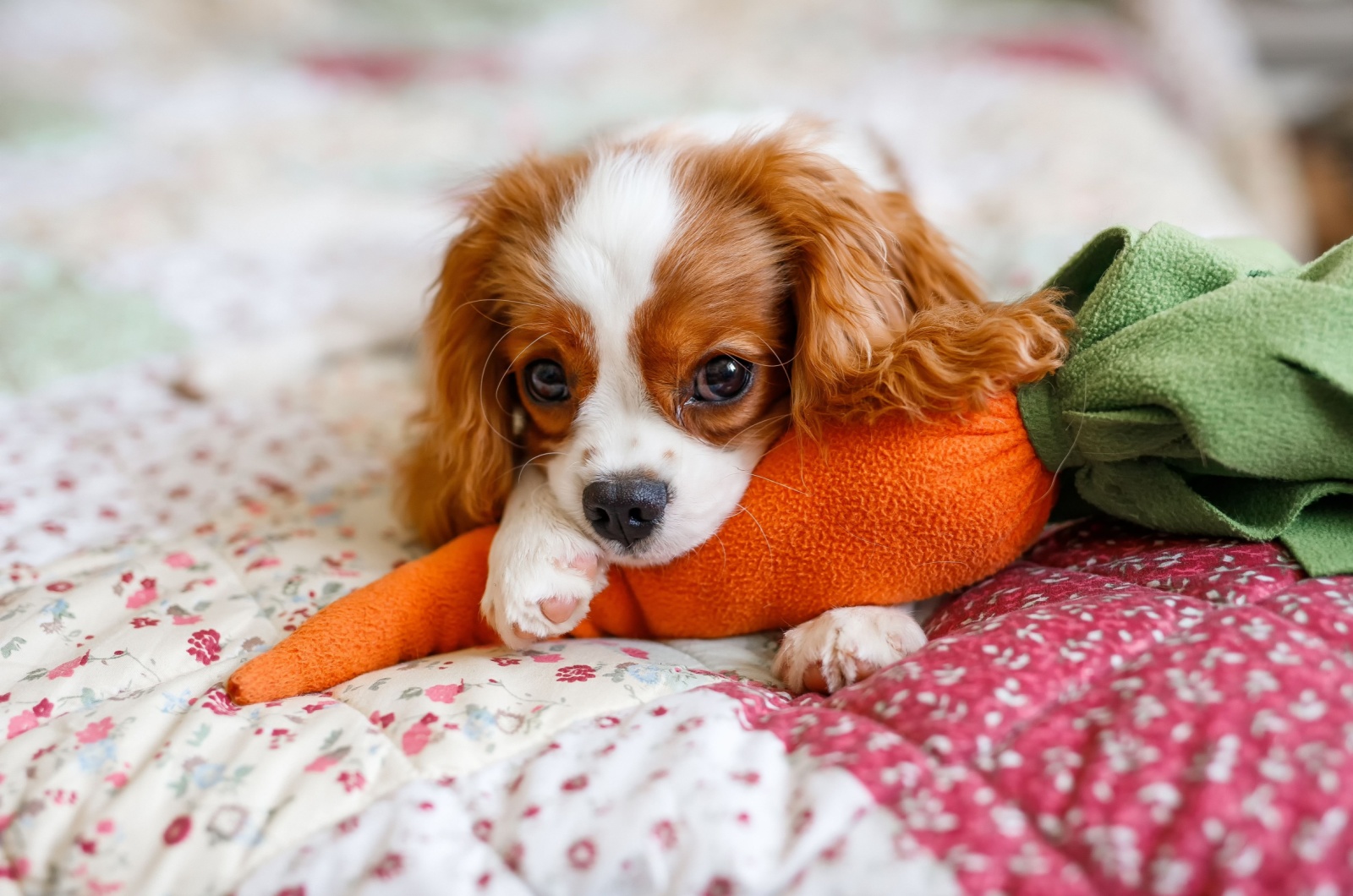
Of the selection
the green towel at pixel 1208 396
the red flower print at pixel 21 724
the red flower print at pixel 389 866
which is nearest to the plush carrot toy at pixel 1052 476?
the green towel at pixel 1208 396

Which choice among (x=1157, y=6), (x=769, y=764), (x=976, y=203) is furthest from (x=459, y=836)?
(x=1157, y=6)

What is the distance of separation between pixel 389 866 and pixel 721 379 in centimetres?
77

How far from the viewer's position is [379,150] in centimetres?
372

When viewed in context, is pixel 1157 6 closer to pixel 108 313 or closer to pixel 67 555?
pixel 108 313

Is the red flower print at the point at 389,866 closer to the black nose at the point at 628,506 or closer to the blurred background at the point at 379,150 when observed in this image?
the black nose at the point at 628,506

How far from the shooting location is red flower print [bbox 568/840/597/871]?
89 cm

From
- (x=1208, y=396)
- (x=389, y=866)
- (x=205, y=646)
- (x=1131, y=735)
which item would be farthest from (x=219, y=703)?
(x=1208, y=396)

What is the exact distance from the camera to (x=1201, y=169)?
11.3 feet

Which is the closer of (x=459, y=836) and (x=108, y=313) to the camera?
(x=459, y=836)

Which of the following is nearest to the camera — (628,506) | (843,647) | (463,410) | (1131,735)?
(1131,735)

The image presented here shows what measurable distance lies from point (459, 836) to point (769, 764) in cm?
29

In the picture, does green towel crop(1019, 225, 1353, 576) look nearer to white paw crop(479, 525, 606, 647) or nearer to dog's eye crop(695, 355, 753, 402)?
dog's eye crop(695, 355, 753, 402)

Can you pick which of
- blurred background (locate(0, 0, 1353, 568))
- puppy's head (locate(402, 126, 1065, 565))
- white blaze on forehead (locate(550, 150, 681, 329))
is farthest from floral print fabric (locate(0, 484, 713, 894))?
white blaze on forehead (locate(550, 150, 681, 329))

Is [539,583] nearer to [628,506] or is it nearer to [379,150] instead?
[628,506]
